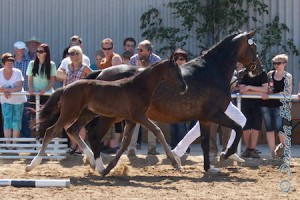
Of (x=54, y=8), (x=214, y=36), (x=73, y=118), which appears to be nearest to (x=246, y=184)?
(x=73, y=118)

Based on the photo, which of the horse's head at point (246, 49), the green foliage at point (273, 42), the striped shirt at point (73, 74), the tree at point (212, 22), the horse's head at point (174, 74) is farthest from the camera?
the tree at point (212, 22)

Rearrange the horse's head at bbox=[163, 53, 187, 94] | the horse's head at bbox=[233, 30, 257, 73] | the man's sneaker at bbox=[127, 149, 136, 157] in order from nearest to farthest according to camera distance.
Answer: the horse's head at bbox=[163, 53, 187, 94] → the horse's head at bbox=[233, 30, 257, 73] → the man's sneaker at bbox=[127, 149, 136, 157]

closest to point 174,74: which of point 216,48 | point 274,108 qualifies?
point 216,48

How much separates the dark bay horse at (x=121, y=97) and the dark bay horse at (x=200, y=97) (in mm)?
450

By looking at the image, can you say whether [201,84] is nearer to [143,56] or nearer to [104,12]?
[143,56]

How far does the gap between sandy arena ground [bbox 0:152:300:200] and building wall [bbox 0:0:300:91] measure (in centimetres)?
456

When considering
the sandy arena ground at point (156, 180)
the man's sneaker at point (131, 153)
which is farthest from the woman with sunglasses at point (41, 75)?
the man's sneaker at point (131, 153)

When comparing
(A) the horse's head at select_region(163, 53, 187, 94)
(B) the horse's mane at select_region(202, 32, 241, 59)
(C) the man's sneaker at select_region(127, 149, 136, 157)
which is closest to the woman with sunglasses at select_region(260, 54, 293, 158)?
(B) the horse's mane at select_region(202, 32, 241, 59)

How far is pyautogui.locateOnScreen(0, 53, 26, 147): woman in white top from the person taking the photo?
12.2 meters

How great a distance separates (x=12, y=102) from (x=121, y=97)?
3.34 m

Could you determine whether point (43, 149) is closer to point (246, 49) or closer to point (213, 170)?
point (213, 170)

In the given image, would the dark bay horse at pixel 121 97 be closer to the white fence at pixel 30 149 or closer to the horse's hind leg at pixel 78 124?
the horse's hind leg at pixel 78 124

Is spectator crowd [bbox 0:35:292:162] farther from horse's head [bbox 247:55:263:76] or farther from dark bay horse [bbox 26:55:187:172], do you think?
dark bay horse [bbox 26:55:187:172]

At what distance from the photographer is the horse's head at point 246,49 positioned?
10586mm
